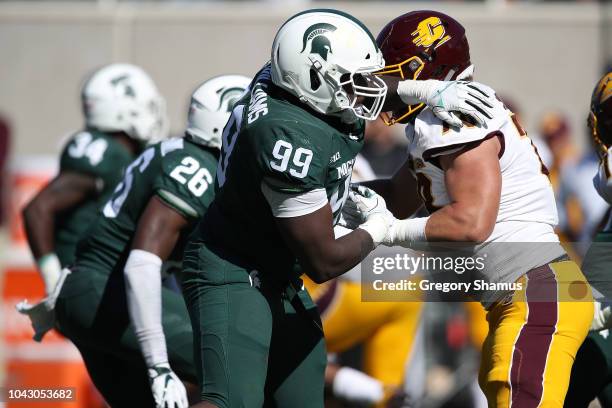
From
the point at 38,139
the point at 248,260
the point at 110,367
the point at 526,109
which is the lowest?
the point at 38,139

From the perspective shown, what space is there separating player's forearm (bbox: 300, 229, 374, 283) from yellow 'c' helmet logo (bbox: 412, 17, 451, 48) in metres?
0.71

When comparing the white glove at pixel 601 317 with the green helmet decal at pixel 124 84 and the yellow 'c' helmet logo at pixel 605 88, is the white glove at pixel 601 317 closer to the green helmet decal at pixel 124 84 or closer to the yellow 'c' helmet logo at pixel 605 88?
the yellow 'c' helmet logo at pixel 605 88

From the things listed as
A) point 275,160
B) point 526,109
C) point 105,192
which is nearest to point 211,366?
point 275,160

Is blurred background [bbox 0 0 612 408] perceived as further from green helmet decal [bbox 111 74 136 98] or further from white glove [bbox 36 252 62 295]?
white glove [bbox 36 252 62 295]

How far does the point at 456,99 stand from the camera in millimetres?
3402

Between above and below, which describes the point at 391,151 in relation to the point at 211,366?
below

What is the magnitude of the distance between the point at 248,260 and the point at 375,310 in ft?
7.24

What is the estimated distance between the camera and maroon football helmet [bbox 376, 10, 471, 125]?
3654 millimetres

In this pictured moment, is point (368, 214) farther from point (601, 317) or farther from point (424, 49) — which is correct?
point (601, 317)

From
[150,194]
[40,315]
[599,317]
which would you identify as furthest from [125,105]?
[599,317]

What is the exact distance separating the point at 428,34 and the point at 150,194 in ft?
4.27

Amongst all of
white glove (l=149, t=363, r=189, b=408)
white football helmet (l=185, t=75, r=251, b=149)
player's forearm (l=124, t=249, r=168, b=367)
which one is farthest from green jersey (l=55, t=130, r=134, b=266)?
white glove (l=149, t=363, r=189, b=408)

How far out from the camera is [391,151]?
25.2 feet

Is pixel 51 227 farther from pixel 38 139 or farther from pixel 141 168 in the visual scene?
pixel 38 139
